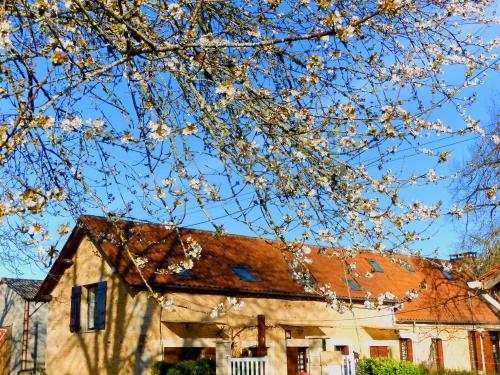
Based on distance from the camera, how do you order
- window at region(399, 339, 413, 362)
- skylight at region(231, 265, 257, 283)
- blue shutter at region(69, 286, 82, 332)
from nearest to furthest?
blue shutter at region(69, 286, 82, 332) → skylight at region(231, 265, 257, 283) → window at region(399, 339, 413, 362)

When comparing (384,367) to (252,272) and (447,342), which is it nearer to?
(252,272)

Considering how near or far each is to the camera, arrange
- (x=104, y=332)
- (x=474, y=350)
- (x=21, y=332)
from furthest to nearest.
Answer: (x=21, y=332)
(x=474, y=350)
(x=104, y=332)

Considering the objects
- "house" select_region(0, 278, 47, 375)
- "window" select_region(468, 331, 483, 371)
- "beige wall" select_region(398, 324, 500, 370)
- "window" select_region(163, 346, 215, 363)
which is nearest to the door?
"window" select_region(163, 346, 215, 363)

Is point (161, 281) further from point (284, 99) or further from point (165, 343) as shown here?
point (284, 99)

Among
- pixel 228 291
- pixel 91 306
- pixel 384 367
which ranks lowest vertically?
pixel 384 367

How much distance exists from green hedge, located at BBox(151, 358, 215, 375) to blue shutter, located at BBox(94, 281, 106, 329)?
2521 millimetres

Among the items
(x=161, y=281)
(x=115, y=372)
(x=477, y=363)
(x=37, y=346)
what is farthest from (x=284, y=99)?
(x=37, y=346)

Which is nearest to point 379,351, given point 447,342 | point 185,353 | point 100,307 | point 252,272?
point 447,342

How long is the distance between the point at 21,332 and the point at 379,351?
1555 centimetres

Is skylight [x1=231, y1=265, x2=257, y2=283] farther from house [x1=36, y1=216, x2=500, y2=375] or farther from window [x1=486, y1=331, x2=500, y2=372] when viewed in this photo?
window [x1=486, y1=331, x2=500, y2=372]

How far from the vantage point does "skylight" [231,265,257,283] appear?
18.4m

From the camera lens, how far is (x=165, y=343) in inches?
620

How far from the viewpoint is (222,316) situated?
56.2ft

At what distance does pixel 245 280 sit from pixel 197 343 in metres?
2.78
